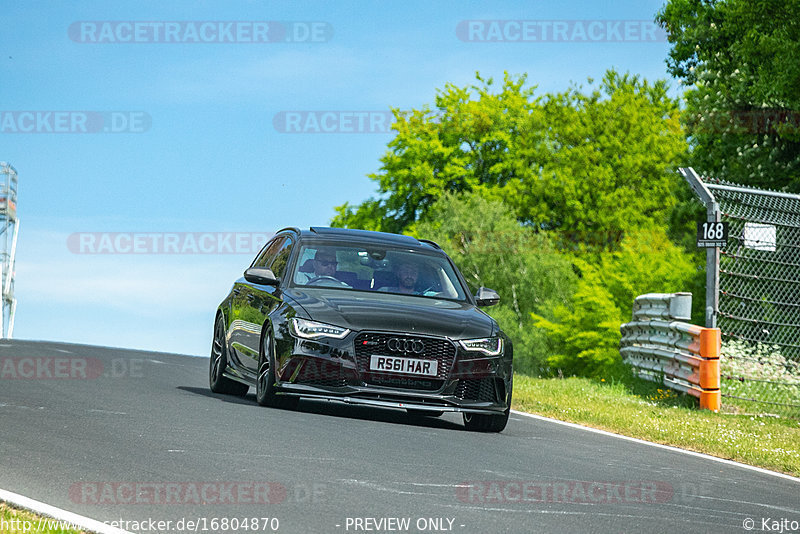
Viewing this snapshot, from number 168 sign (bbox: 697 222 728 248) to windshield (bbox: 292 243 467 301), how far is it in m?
4.46

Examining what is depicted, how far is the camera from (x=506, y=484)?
7668 millimetres

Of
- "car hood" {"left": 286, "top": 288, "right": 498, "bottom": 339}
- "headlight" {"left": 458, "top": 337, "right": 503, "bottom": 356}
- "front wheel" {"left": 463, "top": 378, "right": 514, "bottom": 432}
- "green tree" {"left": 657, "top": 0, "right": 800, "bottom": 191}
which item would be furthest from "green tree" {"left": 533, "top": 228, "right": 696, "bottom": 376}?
"headlight" {"left": 458, "top": 337, "right": 503, "bottom": 356}

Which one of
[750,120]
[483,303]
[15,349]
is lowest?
[15,349]

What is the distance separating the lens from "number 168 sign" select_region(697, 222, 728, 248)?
1528 centimetres

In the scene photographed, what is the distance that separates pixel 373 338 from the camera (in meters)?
10.6

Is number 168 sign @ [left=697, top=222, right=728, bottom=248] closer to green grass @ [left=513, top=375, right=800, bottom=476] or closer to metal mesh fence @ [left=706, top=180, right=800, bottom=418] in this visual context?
metal mesh fence @ [left=706, top=180, right=800, bottom=418]

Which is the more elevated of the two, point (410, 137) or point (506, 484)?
point (410, 137)

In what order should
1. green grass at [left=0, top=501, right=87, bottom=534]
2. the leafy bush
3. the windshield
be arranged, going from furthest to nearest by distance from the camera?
1. the leafy bush
2. the windshield
3. green grass at [left=0, top=501, right=87, bottom=534]

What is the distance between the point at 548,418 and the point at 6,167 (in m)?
89.2

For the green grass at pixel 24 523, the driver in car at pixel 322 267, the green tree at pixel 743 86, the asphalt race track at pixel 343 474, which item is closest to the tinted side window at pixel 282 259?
the driver in car at pixel 322 267

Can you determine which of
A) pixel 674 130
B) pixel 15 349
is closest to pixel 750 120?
pixel 15 349

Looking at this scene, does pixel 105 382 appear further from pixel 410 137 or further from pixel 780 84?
pixel 410 137

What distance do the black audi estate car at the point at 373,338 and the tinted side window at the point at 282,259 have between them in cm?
4

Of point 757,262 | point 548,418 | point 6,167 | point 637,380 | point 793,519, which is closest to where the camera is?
point 793,519
